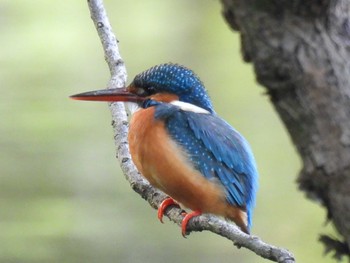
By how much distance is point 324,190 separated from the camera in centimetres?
119

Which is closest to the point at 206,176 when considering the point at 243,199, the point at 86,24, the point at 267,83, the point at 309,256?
the point at 243,199

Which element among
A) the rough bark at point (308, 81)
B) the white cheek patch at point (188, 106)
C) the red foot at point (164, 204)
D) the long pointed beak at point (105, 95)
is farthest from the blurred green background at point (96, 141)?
the rough bark at point (308, 81)

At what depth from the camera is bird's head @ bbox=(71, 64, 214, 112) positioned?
11.4 feet

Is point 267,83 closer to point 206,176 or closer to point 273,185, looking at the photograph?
point 206,176

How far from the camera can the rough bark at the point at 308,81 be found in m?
1.17

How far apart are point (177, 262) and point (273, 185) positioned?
111cm

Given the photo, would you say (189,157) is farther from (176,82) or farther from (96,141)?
(96,141)

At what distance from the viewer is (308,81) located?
118 centimetres

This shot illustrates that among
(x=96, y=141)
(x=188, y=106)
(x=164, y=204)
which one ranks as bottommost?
(x=164, y=204)

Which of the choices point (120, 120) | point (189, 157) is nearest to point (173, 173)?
point (189, 157)

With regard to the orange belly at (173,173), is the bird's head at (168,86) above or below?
above

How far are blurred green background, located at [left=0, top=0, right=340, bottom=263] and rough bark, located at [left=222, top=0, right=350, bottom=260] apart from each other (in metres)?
4.74

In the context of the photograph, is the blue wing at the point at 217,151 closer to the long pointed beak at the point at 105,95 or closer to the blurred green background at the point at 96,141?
the long pointed beak at the point at 105,95

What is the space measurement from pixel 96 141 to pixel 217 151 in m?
3.63
